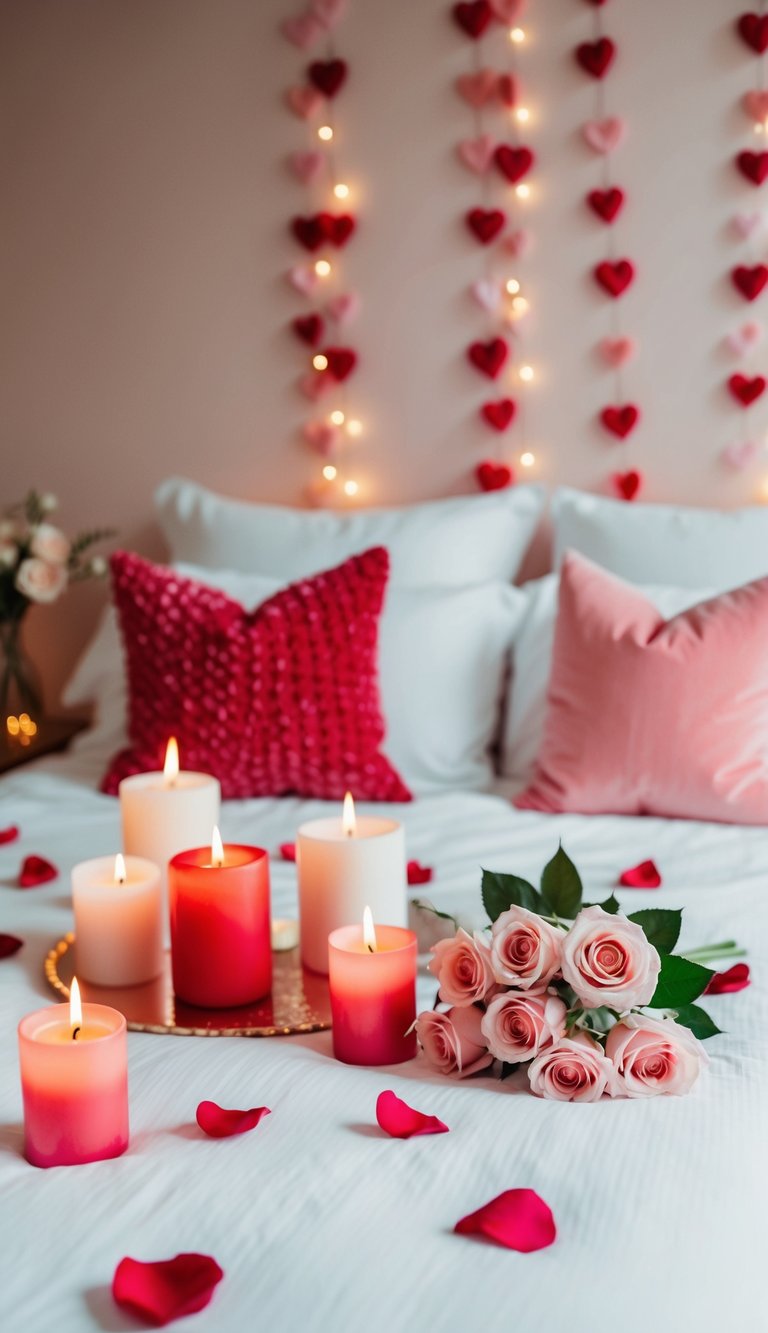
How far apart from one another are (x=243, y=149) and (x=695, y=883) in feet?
6.00

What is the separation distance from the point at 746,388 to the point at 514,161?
611mm

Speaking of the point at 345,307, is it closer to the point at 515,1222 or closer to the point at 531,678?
the point at 531,678

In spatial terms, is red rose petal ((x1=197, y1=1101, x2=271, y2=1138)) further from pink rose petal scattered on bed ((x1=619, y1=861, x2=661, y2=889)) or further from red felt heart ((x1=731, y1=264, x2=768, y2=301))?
red felt heart ((x1=731, y1=264, x2=768, y2=301))

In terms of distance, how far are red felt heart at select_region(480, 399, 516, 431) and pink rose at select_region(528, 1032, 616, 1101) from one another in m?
1.66

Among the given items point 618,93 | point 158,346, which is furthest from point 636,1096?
point 158,346

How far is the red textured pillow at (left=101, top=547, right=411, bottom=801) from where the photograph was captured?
201 centimetres

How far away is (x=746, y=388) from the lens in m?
2.37

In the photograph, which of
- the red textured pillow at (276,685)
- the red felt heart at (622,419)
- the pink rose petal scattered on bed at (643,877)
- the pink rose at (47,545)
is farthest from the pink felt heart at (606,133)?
the pink rose petal scattered on bed at (643,877)

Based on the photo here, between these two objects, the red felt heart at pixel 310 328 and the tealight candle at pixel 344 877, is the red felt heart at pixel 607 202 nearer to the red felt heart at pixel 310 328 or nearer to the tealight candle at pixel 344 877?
the red felt heart at pixel 310 328

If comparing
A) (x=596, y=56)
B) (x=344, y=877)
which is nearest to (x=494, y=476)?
(x=596, y=56)

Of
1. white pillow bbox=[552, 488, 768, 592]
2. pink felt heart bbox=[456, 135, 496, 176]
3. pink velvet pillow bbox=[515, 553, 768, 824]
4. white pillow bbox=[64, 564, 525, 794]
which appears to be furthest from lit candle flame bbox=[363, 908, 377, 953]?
pink felt heart bbox=[456, 135, 496, 176]

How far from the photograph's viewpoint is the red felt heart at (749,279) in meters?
2.32

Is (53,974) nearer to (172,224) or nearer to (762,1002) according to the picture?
(762,1002)

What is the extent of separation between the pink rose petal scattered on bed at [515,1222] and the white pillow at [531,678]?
4.23 feet
